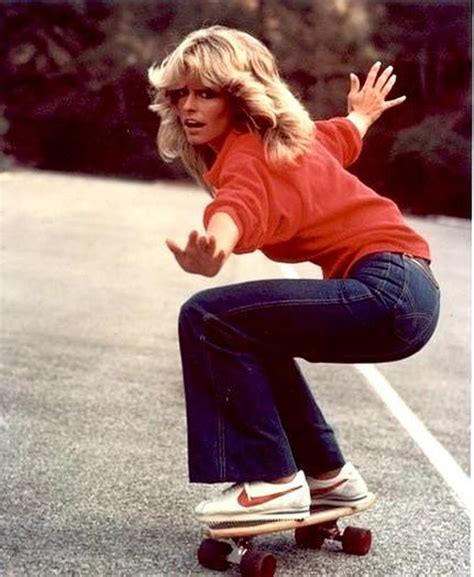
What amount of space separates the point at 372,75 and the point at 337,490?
1.14 metres

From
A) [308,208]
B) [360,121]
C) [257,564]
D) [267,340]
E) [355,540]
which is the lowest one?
[355,540]

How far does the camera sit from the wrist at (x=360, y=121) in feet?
10.4

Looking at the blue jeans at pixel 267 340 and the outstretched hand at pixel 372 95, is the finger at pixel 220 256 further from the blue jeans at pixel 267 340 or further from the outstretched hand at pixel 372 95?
the outstretched hand at pixel 372 95

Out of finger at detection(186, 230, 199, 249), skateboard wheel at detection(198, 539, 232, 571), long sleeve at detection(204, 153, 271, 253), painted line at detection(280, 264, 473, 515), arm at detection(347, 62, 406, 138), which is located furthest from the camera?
painted line at detection(280, 264, 473, 515)

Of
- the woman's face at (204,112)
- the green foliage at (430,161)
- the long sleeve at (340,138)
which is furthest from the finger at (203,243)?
the green foliage at (430,161)

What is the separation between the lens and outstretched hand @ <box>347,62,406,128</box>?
3266 mm

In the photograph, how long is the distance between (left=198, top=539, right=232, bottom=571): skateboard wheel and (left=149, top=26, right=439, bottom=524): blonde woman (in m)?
0.10

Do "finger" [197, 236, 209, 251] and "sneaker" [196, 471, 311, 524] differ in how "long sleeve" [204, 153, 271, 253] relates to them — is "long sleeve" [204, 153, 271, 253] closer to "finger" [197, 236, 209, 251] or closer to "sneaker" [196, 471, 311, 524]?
"finger" [197, 236, 209, 251]

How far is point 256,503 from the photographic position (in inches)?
112

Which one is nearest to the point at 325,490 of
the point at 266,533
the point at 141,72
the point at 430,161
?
the point at 266,533

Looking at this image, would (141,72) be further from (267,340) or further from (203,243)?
(203,243)

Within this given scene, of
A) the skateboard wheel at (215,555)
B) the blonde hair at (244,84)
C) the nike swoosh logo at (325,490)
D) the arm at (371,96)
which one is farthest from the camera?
the arm at (371,96)

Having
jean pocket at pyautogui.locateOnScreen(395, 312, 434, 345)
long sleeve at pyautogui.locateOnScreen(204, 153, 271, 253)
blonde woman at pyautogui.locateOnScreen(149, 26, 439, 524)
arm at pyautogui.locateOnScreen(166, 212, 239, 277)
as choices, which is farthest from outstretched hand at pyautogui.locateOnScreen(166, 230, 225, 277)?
jean pocket at pyautogui.locateOnScreen(395, 312, 434, 345)

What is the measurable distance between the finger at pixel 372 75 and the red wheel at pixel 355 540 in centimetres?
122
